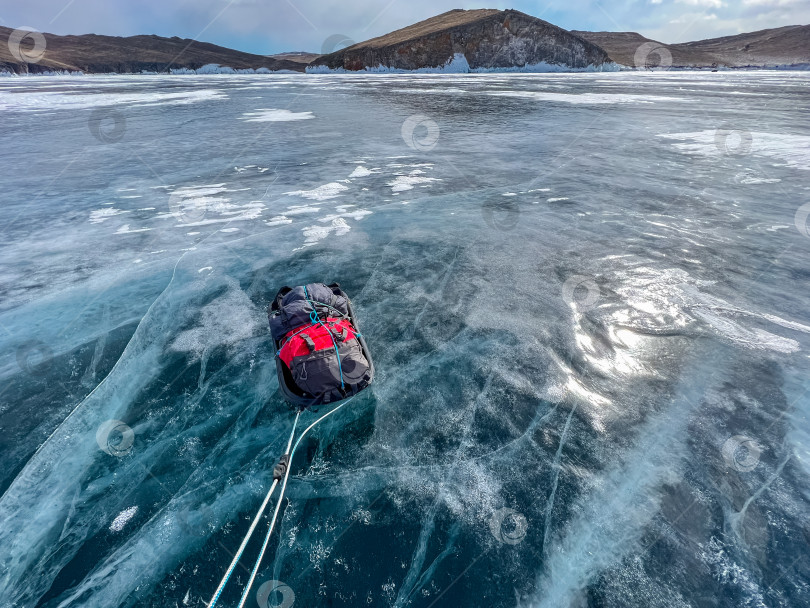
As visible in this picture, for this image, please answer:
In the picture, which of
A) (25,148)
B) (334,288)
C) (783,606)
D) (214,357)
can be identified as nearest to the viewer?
(783,606)

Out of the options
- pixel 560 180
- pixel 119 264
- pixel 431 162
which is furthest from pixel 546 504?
pixel 431 162

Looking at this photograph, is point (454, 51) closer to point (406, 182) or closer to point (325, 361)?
point (406, 182)

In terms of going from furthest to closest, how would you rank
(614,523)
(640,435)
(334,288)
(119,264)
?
(119,264) → (334,288) → (640,435) → (614,523)

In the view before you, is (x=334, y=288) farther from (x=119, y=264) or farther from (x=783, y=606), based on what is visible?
(x=783, y=606)

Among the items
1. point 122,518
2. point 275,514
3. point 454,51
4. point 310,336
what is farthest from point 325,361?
point 454,51

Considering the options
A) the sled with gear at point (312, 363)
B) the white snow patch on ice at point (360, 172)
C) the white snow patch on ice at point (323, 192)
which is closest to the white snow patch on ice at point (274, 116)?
the white snow patch on ice at point (360, 172)

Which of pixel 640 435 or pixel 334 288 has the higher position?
pixel 334 288

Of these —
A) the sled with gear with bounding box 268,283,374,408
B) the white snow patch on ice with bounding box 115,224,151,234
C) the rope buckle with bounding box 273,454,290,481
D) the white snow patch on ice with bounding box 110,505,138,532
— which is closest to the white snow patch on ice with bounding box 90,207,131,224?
the white snow patch on ice with bounding box 115,224,151,234

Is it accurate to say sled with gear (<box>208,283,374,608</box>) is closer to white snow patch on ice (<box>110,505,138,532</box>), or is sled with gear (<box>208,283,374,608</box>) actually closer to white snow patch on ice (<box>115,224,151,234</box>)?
white snow patch on ice (<box>110,505,138,532</box>)
